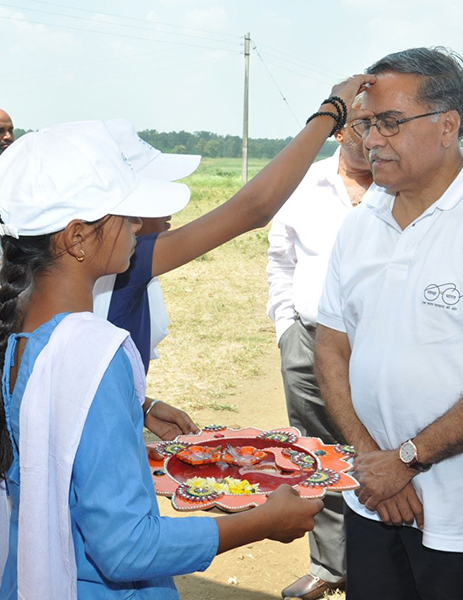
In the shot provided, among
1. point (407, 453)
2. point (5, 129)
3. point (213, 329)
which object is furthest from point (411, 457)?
point (213, 329)

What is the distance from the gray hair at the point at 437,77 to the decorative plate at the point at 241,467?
4.03 ft

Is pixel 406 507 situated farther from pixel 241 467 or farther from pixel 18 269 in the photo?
pixel 18 269

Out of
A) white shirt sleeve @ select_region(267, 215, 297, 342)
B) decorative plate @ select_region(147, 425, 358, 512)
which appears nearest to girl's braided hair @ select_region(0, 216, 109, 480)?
decorative plate @ select_region(147, 425, 358, 512)

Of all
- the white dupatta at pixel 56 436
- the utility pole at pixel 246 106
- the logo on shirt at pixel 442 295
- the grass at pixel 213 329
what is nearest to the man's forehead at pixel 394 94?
the logo on shirt at pixel 442 295

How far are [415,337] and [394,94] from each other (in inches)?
34.0

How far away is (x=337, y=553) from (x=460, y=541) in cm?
175

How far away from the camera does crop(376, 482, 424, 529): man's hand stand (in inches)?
94.7

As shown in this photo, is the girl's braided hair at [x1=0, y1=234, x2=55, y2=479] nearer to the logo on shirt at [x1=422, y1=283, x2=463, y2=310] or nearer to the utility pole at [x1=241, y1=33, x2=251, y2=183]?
the logo on shirt at [x1=422, y1=283, x2=463, y2=310]

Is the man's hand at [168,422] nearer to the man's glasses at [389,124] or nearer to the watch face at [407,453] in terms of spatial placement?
the watch face at [407,453]

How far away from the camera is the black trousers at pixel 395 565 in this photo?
2.39m

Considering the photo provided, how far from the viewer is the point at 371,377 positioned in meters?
2.48

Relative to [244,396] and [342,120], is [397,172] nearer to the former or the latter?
[342,120]

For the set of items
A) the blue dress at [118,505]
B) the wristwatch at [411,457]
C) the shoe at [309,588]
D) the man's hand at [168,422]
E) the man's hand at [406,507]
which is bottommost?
the shoe at [309,588]

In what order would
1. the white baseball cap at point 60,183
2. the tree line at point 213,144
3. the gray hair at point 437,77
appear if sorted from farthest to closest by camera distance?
the tree line at point 213,144
the gray hair at point 437,77
the white baseball cap at point 60,183
